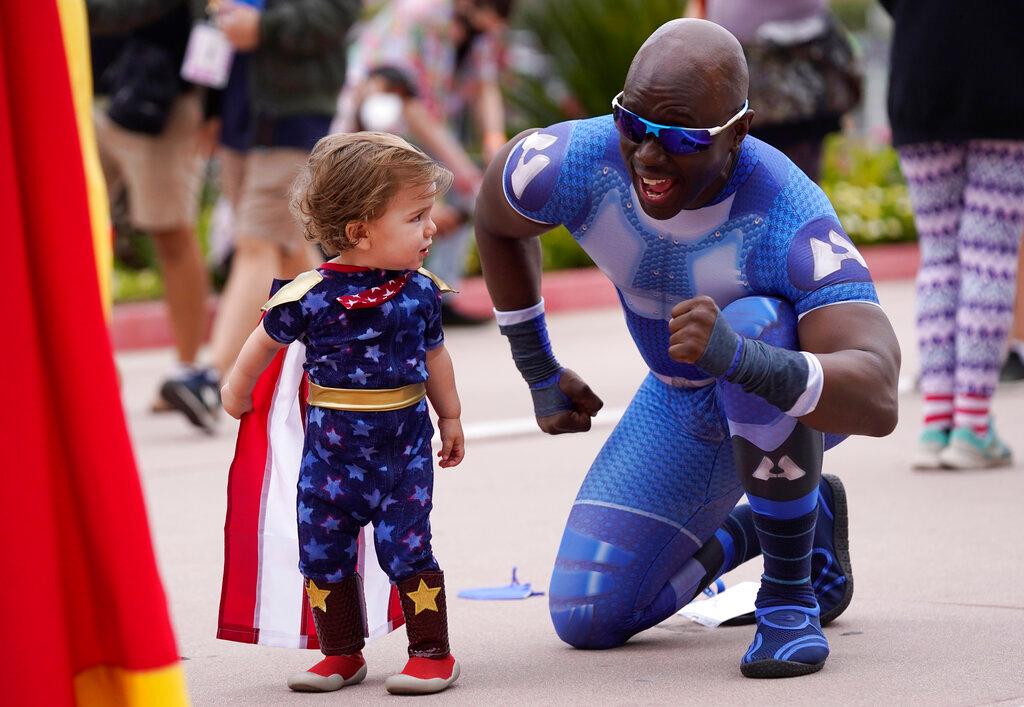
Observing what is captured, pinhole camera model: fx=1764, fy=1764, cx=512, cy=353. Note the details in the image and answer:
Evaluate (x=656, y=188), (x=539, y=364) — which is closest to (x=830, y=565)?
(x=539, y=364)

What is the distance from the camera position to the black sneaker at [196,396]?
6227 millimetres

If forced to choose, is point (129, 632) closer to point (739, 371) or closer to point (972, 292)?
point (739, 371)

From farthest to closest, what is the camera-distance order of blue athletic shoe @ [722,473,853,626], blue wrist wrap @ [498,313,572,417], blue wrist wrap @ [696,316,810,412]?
1. blue wrist wrap @ [498,313,572,417]
2. blue athletic shoe @ [722,473,853,626]
3. blue wrist wrap @ [696,316,810,412]

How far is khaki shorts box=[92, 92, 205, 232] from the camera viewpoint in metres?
6.60

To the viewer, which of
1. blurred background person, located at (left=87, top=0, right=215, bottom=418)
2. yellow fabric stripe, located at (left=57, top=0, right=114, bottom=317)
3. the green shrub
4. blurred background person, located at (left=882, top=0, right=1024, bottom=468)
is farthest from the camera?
the green shrub

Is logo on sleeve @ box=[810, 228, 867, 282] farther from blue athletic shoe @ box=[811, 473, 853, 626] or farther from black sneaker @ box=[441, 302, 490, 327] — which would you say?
black sneaker @ box=[441, 302, 490, 327]

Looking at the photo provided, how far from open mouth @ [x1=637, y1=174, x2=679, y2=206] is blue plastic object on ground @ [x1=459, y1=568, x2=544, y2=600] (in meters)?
1.07

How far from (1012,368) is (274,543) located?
169 inches

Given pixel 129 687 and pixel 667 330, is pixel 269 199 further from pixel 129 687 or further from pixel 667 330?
pixel 129 687

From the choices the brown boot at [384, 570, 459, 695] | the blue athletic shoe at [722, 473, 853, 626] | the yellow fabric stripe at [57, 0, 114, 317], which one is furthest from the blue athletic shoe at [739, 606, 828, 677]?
the yellow fabric stripe at [57, 0, 114, 317]

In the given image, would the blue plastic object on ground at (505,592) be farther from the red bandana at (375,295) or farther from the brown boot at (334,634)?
the red bandana at (375,295)

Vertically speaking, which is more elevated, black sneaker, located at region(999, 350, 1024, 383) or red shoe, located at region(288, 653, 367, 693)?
red shoe, located at region(288, 653, 367, 693)

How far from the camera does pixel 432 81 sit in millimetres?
9047

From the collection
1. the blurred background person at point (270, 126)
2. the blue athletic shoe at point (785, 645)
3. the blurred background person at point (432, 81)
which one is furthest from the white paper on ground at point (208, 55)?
the blue athletic shoe at point (785, 645)
